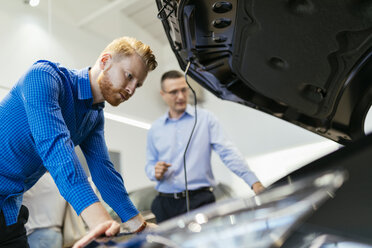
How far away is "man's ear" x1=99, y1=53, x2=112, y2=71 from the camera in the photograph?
1.24 meters

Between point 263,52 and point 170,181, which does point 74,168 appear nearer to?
point 263,52

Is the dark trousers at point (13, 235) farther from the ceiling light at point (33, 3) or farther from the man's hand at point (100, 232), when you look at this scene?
the ceiling light at point (33, 3)

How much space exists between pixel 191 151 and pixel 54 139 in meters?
1.37

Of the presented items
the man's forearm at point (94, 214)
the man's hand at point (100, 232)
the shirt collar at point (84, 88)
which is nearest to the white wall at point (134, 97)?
the shirt collar at point (84, 88)

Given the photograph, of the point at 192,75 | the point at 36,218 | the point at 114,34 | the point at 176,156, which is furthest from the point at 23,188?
the point at 114,34

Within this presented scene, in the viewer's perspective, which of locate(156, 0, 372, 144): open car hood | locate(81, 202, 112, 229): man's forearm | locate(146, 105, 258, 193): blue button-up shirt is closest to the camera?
locate(81, 202, 112, 229): man's forearm

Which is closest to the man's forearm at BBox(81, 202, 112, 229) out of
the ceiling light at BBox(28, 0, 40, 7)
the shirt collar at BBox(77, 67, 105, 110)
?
the shirt collar at BBox(77, 67, 105, 110)

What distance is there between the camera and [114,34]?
390 cm

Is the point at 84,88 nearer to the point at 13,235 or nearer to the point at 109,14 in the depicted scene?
the point at 13,235

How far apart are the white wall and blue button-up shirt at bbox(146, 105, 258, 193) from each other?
0.76 metres

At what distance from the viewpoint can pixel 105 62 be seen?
1250mm

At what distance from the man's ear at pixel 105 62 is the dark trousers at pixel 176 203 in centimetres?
109

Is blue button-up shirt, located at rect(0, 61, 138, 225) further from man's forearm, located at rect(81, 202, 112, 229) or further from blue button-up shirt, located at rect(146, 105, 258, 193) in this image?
blue button-up shirt, located at rect(146, 105, 258, 193)

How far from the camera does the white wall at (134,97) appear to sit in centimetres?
268
